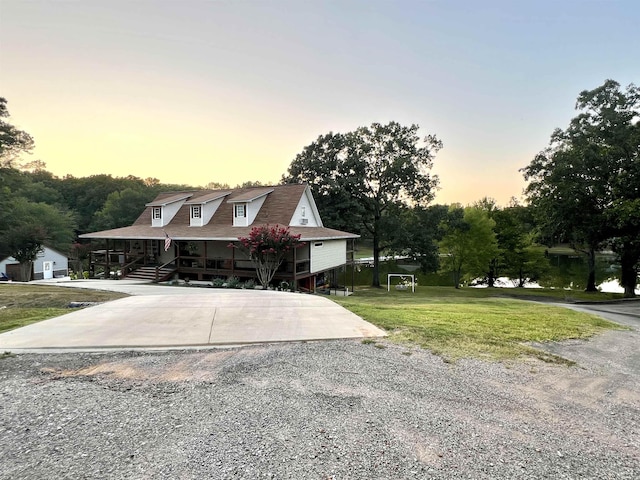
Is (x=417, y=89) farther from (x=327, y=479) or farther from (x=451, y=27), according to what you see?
(x=327, y=479)

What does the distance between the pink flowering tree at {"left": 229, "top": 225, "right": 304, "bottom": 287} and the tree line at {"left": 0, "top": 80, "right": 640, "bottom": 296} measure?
1025cm

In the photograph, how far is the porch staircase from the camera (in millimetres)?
18656

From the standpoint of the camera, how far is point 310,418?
341 cm

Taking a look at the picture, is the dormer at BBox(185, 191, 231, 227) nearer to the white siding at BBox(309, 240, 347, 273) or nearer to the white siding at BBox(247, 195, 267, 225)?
the white siding at BBox(247, 195, 267, 225)

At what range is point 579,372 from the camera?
4852 mm

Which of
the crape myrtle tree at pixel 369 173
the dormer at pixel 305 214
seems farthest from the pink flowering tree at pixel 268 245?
the crape myrtle tree at pixel 369 173

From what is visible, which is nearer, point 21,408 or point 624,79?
point 21,408

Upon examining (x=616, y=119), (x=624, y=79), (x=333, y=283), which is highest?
(x=624, y=79)

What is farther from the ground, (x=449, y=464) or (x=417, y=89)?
(x=417, y=89)

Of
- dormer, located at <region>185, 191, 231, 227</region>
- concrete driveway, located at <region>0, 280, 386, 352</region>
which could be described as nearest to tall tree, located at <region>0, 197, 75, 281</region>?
dormer, located at <region>185, 191, 231, 227</region>

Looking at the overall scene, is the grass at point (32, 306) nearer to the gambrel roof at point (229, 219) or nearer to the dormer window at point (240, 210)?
the gambrel roof at point (229, 219)

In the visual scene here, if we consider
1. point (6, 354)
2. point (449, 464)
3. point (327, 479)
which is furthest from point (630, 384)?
point (6, 354)

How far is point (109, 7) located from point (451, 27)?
48.3 feet

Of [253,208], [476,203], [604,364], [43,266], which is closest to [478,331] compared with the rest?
[604,364]
